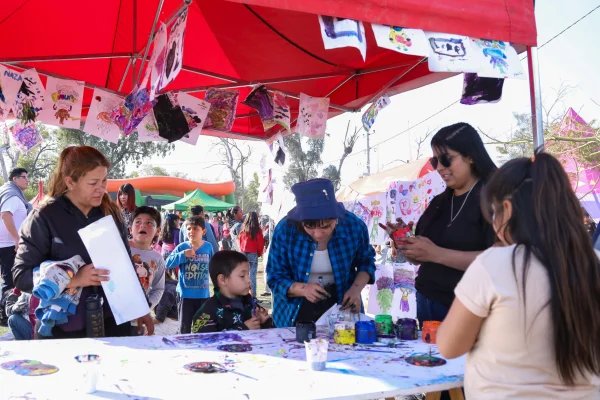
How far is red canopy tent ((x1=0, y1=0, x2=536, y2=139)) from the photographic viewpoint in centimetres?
258

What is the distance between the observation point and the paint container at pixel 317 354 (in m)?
1.91

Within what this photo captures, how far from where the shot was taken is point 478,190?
8.33 feet

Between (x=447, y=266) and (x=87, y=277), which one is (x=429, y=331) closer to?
(x=447, y=266)

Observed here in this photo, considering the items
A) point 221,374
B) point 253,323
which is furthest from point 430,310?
point 221,374

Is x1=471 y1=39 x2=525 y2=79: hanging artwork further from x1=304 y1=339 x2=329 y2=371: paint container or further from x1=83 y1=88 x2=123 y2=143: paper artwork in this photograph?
x1=83 y1=88 x2=123 y2=143: paper artwork

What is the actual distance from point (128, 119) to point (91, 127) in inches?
12.2

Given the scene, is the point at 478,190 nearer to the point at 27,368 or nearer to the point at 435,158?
the point at 435,158

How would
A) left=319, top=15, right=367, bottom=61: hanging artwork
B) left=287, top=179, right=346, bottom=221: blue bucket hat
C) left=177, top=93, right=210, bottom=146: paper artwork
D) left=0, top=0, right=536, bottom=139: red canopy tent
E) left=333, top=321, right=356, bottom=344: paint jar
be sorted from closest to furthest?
left=319, top=15, right=367, bottom=61: hanging artwork, left=333, top=321, right=356, bottom=344: paint jar, left=0, top=0, right=536, bottom=139: red canopy tent, left=287, top=179, right=346, bottom=221: blue bucket hat, left=177, top=93, right=210, bottom=146: paper artwork

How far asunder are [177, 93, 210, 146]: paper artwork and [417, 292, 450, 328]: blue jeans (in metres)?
2.56

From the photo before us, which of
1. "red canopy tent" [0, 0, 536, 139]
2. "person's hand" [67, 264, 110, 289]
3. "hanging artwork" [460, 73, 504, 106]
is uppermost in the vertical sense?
"red canopy tent" [0, 0, 536, 139]

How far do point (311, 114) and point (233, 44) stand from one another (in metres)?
1.11

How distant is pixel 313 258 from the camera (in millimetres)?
2936

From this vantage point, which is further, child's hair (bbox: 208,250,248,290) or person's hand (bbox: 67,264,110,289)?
child's hair (bbox: 208,250,248,290)

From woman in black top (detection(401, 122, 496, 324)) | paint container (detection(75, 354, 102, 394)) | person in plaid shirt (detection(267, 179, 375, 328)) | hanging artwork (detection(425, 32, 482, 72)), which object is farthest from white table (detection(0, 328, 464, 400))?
hanging artwork (detection(425, 32, 482, 72))
